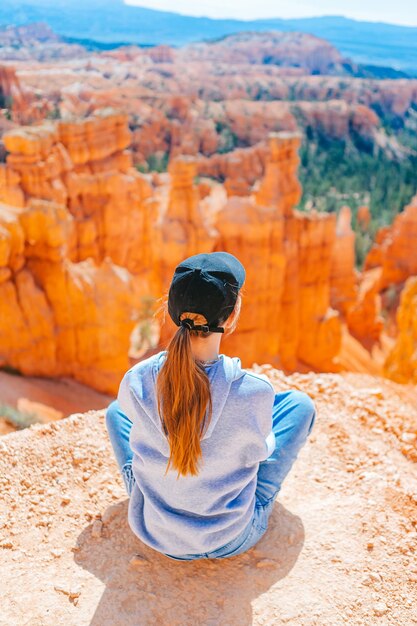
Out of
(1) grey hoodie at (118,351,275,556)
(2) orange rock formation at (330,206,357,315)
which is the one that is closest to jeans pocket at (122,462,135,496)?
(1) grey hoodie at (118,351,275,556)

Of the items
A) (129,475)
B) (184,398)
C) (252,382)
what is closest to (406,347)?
(129,475)

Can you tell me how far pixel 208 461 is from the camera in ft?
7.48

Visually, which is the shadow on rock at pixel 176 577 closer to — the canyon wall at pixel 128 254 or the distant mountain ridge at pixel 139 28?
the canyon wall at pixel 128 254

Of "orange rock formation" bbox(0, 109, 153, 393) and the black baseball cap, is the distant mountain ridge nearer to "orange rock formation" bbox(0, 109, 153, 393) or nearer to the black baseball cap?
"orange rock formation" bbox(0, 109, 153, 393)

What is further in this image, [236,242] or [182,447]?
[236,242]

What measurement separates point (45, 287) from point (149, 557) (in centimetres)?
566

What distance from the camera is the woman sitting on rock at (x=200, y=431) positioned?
6.88 ft

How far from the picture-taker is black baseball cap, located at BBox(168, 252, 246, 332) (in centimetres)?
207

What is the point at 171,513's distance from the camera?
2.41 metres

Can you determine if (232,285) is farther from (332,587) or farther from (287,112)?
(287,112)

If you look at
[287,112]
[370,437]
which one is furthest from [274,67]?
[370,437]

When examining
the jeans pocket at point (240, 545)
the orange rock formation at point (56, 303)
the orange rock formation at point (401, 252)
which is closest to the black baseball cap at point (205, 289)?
the jeans pocket at point (240, 545)

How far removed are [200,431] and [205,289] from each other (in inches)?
20.4

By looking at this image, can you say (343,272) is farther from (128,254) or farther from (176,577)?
(176,577)
